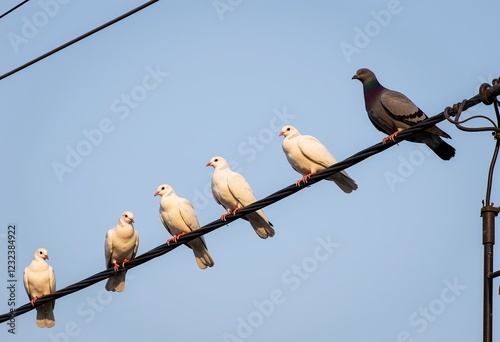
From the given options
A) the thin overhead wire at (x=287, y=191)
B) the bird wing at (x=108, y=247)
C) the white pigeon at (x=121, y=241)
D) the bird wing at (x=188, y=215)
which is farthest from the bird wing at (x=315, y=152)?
the thin overhead wire at (x=287, y=191)

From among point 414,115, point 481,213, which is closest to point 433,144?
point 414,115

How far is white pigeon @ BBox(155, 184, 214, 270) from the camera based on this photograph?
984 cm

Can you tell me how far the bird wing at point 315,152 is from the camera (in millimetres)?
9812

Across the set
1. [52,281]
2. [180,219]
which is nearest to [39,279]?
[52,281]

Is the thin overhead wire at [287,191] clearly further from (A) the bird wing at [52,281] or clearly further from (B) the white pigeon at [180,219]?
(A) the bird wing at [52,281]

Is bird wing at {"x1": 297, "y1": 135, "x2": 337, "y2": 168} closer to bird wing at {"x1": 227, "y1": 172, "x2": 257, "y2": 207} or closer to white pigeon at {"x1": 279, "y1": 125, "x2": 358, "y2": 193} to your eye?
white pigeon at {"x1": 279, "y1": 125, "x2": 358, "y2": 193}

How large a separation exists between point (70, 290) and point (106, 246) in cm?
279

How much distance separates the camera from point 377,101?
1014cm

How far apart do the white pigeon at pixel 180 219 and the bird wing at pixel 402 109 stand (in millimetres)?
2413

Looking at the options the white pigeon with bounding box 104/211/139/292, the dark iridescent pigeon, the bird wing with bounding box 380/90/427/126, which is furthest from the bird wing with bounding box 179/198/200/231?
the bird wing with bounding box 380/90/427/126

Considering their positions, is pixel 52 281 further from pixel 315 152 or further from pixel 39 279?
pixel 315 152

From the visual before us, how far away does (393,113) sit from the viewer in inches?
384

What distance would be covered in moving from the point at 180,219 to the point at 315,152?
65.5 inches

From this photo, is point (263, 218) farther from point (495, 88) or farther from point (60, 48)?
point (495, 88)
